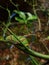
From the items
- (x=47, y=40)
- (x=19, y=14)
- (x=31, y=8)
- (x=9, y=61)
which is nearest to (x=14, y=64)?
(x=9, y=61)

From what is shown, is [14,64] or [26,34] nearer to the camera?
[14,64]

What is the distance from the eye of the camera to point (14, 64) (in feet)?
4.17

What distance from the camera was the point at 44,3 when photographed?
6.25 ft

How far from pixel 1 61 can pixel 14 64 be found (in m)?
0.09

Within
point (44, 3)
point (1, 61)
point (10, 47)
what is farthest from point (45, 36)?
point (44, 3)

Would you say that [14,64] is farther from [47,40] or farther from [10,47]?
[47,40]

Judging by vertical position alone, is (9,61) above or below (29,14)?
below

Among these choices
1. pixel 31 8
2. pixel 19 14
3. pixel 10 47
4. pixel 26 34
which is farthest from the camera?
pixel 31 8

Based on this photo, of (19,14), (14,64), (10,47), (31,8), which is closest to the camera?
(14,64)

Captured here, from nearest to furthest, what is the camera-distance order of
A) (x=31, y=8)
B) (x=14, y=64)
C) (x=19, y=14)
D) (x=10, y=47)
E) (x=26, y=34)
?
(x=14, y=64), (x=10, y=47), (x=26, y=34), (x=19, y=14), (x=31, y=8)

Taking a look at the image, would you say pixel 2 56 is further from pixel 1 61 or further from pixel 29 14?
pixel 29 14

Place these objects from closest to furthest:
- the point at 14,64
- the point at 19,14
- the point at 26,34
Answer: the point at 14,64, the point at 26,34, the point at 19,14

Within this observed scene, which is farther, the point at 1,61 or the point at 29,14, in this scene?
the point at 29,14

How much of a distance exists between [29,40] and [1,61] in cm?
26
